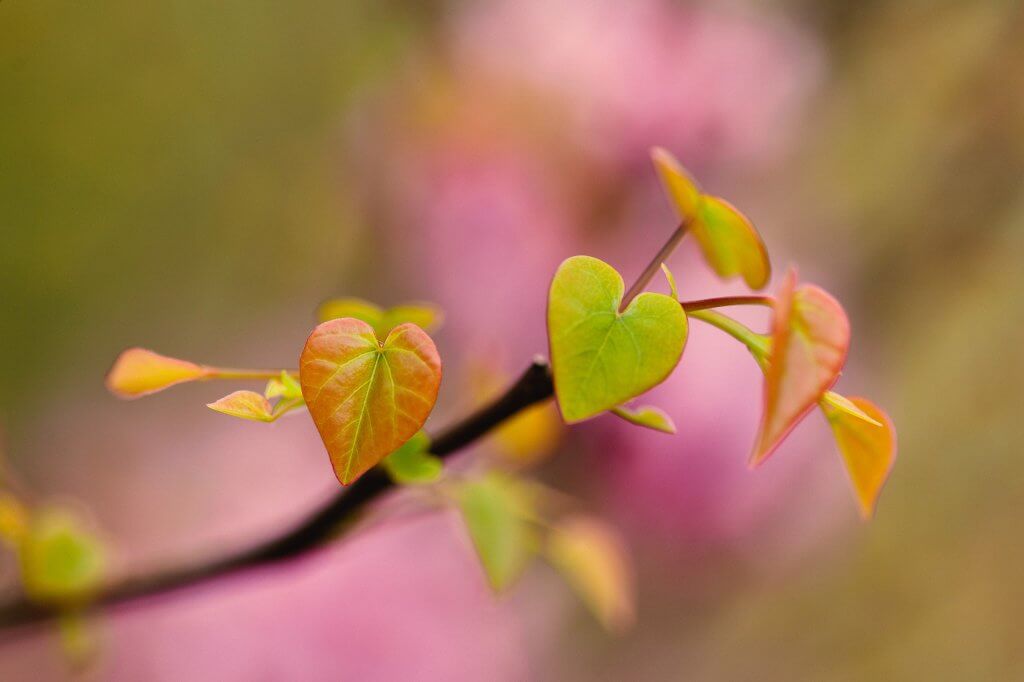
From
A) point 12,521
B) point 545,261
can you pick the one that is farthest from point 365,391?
point 545,261

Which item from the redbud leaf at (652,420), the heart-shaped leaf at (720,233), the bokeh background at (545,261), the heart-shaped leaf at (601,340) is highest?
the heart-shaped leaf at (720,233)

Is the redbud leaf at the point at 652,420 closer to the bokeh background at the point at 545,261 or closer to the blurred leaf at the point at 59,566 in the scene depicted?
the blurred leaf at the point at 59,566

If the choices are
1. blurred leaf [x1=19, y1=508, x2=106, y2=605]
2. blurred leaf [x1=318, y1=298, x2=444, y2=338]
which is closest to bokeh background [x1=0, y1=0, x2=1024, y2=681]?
blurred leaf [x1=19, y1=508, x2=106, y2=605]

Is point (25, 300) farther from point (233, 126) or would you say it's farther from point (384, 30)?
point (384, 30)

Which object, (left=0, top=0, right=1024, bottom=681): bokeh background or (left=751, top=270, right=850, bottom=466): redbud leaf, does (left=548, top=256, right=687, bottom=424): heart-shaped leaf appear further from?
(left=0, top=0, right=1024, bottom=681): bokeh background

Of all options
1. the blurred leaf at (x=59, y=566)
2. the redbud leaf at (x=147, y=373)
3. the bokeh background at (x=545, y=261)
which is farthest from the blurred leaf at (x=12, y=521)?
the bokeh background at (x=545, y=261)

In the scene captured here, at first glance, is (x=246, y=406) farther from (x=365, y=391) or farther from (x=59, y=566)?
(x=59, y=566)

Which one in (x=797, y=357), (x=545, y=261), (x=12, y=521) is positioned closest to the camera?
(x=797, y=357)

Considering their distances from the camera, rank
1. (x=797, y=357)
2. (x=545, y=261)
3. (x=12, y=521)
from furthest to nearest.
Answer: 1. (x=545, y=261)
2. (x=12, y=521)
3. (x=797, y=357)
